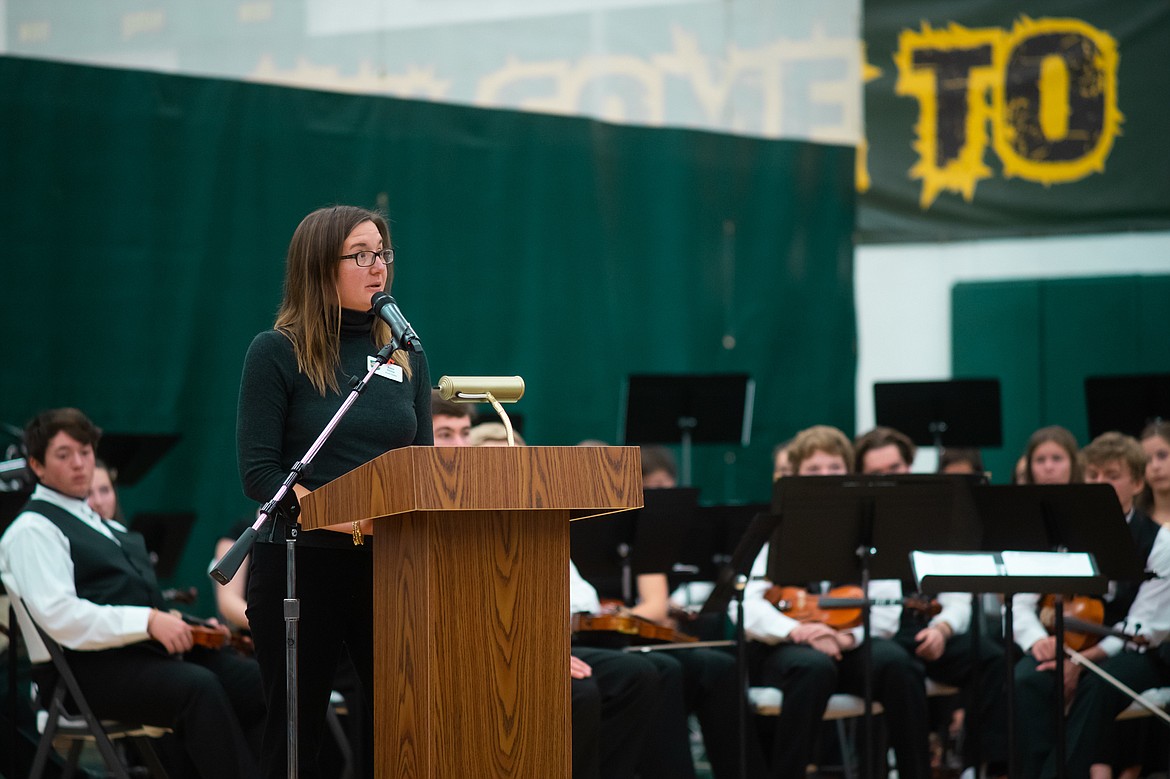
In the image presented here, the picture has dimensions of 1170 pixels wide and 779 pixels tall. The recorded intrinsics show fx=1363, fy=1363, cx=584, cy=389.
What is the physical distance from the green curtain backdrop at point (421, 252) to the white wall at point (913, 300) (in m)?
0.19

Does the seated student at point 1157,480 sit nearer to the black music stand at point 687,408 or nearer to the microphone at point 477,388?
the black music stand at point 687,408

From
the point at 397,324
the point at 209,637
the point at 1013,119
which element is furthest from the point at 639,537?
the point at 1013,119

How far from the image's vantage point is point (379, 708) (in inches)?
106

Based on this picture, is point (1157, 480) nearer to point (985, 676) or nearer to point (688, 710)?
point (985, 676)

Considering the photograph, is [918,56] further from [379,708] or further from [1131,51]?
[379,708]

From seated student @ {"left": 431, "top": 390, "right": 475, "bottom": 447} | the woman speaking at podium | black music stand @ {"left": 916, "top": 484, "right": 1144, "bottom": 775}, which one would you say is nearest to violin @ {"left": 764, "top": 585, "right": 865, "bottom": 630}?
black music stand @ {"left": 916, "top": 484, "right": 1144, "bottom": 775}

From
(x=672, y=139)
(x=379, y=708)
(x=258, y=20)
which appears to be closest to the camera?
(x=379, y=708)

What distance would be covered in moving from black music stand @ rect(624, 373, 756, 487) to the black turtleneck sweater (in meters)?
3.72

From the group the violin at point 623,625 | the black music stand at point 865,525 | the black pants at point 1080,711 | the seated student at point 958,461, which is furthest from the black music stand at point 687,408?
the black music stand at point 865,525

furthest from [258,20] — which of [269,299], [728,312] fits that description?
[728,312]

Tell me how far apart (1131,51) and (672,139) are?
2.68m

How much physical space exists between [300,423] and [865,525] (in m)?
Result: 2.15

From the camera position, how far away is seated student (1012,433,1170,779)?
15.5 feet

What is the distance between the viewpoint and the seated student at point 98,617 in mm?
4148
